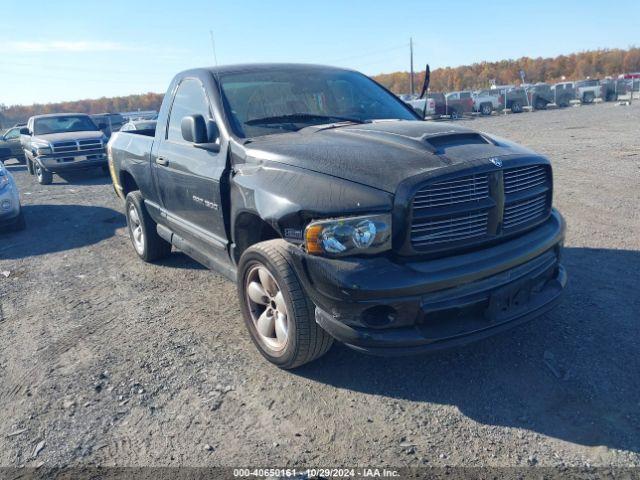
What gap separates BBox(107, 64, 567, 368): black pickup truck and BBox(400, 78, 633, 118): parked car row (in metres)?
30.7

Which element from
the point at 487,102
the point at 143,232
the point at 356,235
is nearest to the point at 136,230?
the point at 143,232

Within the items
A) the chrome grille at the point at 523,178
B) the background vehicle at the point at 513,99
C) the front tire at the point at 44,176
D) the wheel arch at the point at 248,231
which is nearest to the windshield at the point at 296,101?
the wheel arch at the point at 248,231

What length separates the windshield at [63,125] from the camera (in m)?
13.9

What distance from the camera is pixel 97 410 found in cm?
310

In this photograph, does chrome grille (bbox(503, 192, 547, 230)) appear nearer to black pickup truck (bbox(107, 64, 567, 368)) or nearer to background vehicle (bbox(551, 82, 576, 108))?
black pickup truck (bbox(107, 64, 567, 368))

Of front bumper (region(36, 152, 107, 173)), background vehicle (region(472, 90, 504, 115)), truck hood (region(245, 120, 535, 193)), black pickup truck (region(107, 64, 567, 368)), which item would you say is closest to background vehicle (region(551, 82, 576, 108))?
background vehicle (region(472, 90, 504, 115))

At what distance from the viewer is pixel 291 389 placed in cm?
319

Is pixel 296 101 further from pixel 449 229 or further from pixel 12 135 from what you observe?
pixel 12 135

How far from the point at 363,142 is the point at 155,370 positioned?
2.10 m

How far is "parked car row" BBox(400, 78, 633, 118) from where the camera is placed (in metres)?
35.5

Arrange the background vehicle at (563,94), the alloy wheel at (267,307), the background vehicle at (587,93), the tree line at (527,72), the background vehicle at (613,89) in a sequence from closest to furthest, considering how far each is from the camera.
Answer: the alloy wheel at (267,307) < the background vehicle at (563,94) < the background vehicle at (587,93) < the background vehicle at (613,89) < the tree line at (527,72)

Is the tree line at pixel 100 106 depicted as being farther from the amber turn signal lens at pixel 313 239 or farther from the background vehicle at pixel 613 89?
the amber turn signal lens at pixel 313 239

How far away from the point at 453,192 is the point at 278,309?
1.32 m

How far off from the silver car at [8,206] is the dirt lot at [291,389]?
10.1ft
